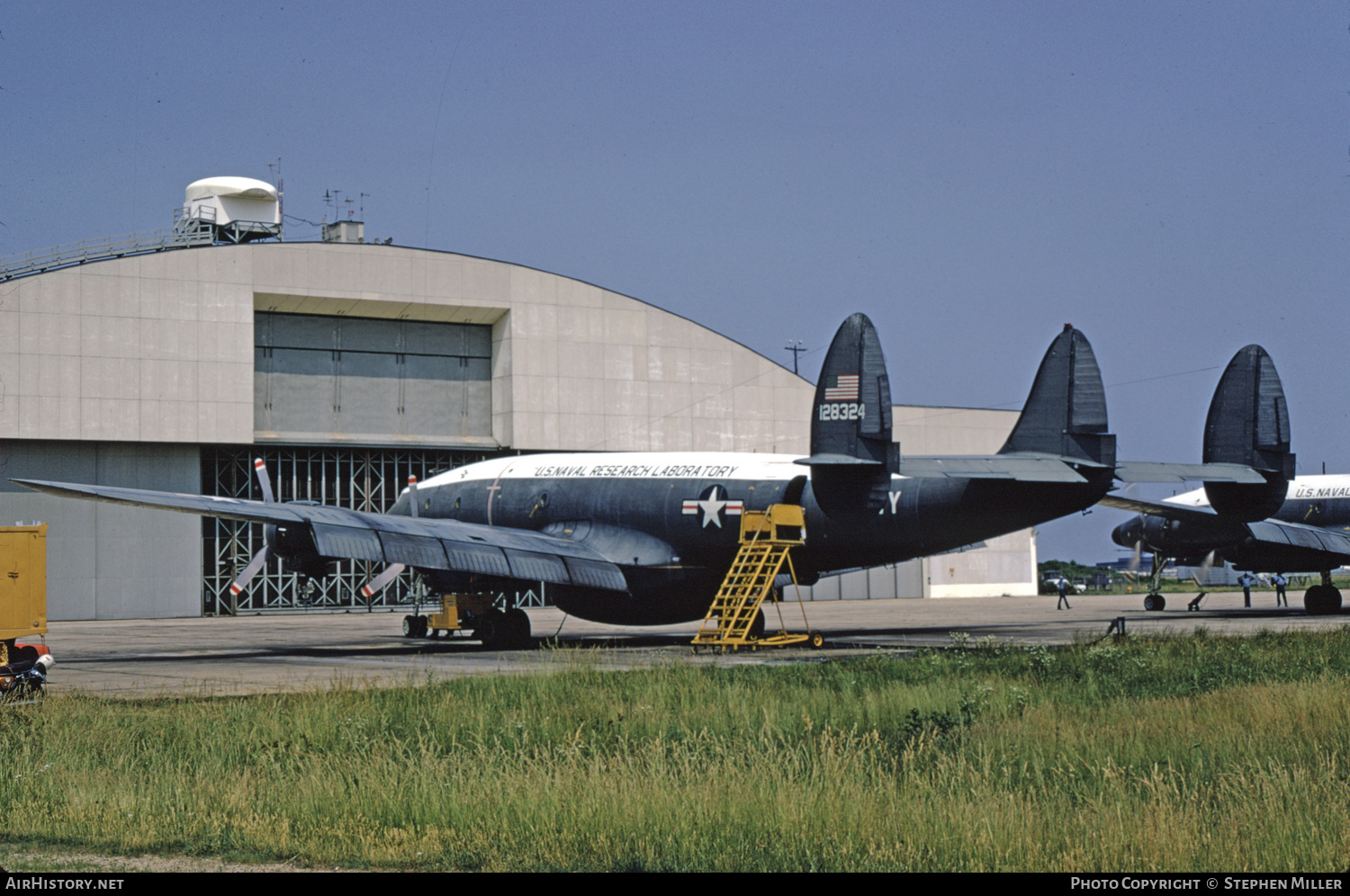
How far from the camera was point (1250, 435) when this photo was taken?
32344 millimetres

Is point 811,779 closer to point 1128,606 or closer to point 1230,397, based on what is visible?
point 1230,397

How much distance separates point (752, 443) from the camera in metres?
65.1

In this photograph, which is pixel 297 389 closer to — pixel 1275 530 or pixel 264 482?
pixel 264 482

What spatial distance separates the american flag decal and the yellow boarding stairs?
312 centimetres

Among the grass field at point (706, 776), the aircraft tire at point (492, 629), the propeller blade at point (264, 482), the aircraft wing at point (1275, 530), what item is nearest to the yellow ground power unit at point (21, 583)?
the grass field at point (706, 776)

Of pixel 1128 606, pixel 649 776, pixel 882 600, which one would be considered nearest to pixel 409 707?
pixel 649 776

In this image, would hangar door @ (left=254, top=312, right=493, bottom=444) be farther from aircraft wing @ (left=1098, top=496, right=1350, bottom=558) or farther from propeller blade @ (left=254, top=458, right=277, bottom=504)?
aircraft wing @ (left=1098, top=496, right=1350, bottom=558)

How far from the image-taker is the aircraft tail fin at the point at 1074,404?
1062 inches

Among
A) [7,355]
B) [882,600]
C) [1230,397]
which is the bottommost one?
[882,600]

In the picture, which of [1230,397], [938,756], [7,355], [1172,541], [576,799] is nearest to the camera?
[576,799]

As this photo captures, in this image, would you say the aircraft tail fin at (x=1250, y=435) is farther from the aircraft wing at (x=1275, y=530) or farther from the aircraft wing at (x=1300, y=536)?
the aircraft wing at (x=1300, y=536)

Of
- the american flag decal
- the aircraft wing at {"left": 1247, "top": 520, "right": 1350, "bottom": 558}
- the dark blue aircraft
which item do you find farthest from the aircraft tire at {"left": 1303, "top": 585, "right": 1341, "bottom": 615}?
the american flag decal

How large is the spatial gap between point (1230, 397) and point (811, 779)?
26.4 metres

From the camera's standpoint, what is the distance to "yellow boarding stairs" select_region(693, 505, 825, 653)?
90.5 ft
